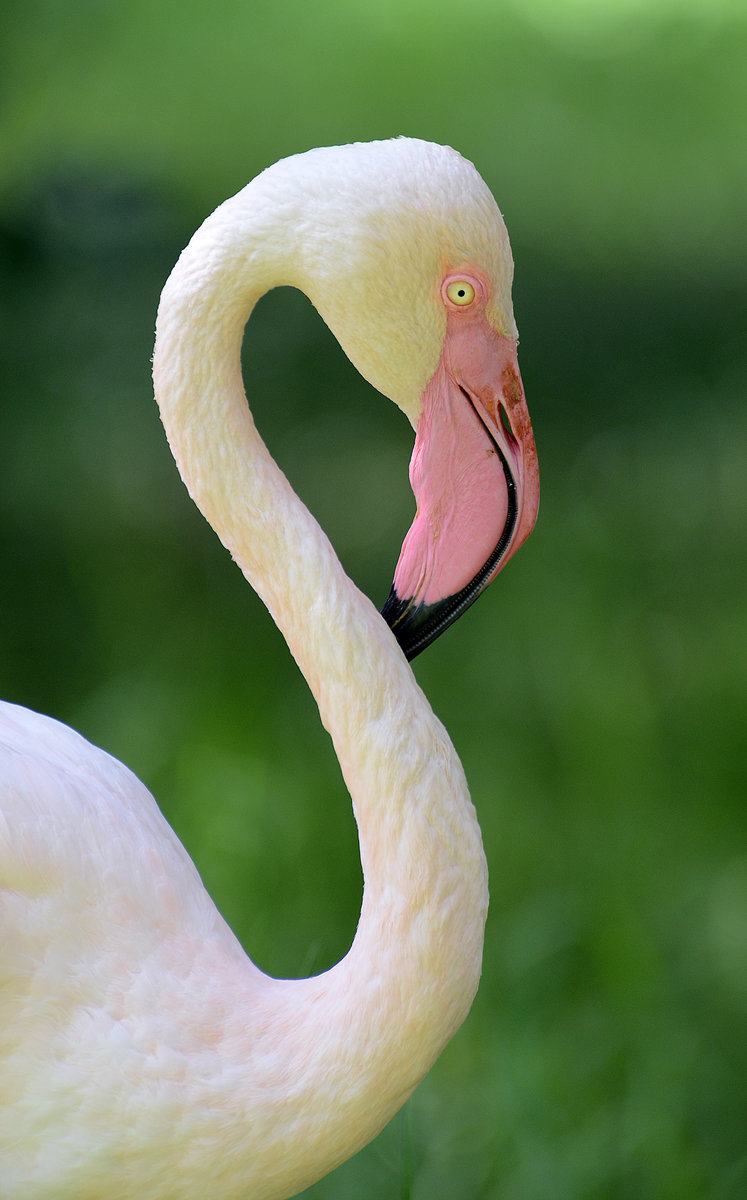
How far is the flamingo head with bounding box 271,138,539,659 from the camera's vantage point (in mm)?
894

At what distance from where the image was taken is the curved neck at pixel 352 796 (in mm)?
887

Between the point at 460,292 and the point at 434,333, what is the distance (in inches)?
1.6

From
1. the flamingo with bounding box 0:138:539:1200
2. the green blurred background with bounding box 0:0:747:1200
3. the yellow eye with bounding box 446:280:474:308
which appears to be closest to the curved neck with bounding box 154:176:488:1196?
the flamingo with bounding box 0:138:539:1200

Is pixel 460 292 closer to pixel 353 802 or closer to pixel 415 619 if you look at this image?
pixel 415 619

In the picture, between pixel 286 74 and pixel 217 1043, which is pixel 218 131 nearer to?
pixel 286 74

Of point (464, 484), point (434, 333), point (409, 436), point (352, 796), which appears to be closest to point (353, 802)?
point (352, 796)

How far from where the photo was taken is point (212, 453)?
37.7 inches

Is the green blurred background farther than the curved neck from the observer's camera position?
Yes

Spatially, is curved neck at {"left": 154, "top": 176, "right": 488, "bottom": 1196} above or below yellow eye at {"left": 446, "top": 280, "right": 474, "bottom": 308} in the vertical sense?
below

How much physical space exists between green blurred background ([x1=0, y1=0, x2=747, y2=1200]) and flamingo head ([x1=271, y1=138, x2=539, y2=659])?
1375mm

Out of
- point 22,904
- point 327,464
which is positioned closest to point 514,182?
point 327,464

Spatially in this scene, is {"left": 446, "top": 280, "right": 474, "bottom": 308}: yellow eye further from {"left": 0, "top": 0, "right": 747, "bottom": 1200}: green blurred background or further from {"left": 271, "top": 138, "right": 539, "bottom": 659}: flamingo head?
{"left": 0, "top": 0, "right": 747, "bottom": 1200}: green blurred background

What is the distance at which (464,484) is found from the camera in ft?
3.13

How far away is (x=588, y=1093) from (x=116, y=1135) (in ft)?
4.17
